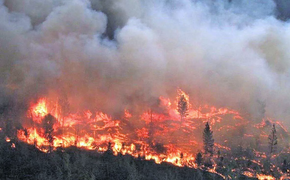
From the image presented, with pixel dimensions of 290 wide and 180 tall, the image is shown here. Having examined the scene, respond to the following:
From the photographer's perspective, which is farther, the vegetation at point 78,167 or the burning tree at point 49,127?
the burning tree at point 49,127

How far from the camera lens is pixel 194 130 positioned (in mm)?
57188

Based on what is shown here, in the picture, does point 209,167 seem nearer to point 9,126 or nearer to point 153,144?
point 153,144

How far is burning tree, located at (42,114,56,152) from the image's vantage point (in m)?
45.4

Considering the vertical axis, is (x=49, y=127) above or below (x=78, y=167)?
above

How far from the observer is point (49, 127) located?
4862 centimetres

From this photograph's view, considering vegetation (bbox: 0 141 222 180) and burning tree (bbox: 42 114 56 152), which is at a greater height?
burning tree (bbox: 42 114 56 152)

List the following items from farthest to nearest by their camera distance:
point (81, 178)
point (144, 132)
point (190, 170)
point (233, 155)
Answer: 1. point (144, 132)
2. point (233, 155)
3. point (190, 170)
4. point (81, 178)

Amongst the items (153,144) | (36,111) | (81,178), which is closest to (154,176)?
(81,178)

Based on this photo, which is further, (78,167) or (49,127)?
(49,127)

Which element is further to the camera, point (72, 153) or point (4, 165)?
point (72, 153)

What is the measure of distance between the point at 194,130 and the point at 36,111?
3291 cm

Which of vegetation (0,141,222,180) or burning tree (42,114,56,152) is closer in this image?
vegetation (0,141,222,180)

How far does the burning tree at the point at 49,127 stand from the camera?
45.4 metres

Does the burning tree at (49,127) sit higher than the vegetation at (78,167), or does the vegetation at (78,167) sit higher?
the burning tree at (49,127)
